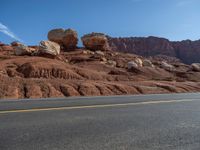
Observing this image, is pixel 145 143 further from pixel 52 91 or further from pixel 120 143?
pixel 52 91

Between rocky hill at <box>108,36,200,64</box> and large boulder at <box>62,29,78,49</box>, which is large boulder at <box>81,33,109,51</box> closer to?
large boulder at <box>62,29,78,49</box>

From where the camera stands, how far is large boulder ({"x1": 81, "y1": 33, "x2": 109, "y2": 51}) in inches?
1916

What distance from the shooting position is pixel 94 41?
49.0 metres

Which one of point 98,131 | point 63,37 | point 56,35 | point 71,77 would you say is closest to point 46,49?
point 71,77

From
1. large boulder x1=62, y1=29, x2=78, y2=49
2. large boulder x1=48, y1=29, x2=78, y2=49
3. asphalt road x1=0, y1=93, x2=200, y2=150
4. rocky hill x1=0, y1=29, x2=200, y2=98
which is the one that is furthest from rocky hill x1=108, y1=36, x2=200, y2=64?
asphalt road x1=0, y1=93, x2=200, y2=150

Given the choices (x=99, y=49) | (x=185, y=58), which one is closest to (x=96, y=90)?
(x=99, y=49)

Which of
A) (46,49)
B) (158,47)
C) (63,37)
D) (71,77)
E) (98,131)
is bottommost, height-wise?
(71,77)

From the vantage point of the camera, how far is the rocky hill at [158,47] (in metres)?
106

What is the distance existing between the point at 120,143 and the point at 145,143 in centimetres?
39

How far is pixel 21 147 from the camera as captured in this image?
3621 mm

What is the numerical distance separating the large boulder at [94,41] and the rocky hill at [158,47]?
55.5 meters

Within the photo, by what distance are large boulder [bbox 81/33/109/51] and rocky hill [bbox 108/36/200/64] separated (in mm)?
55478

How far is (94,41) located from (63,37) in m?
5.86

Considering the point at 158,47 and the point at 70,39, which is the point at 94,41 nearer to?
the point at 70,39
